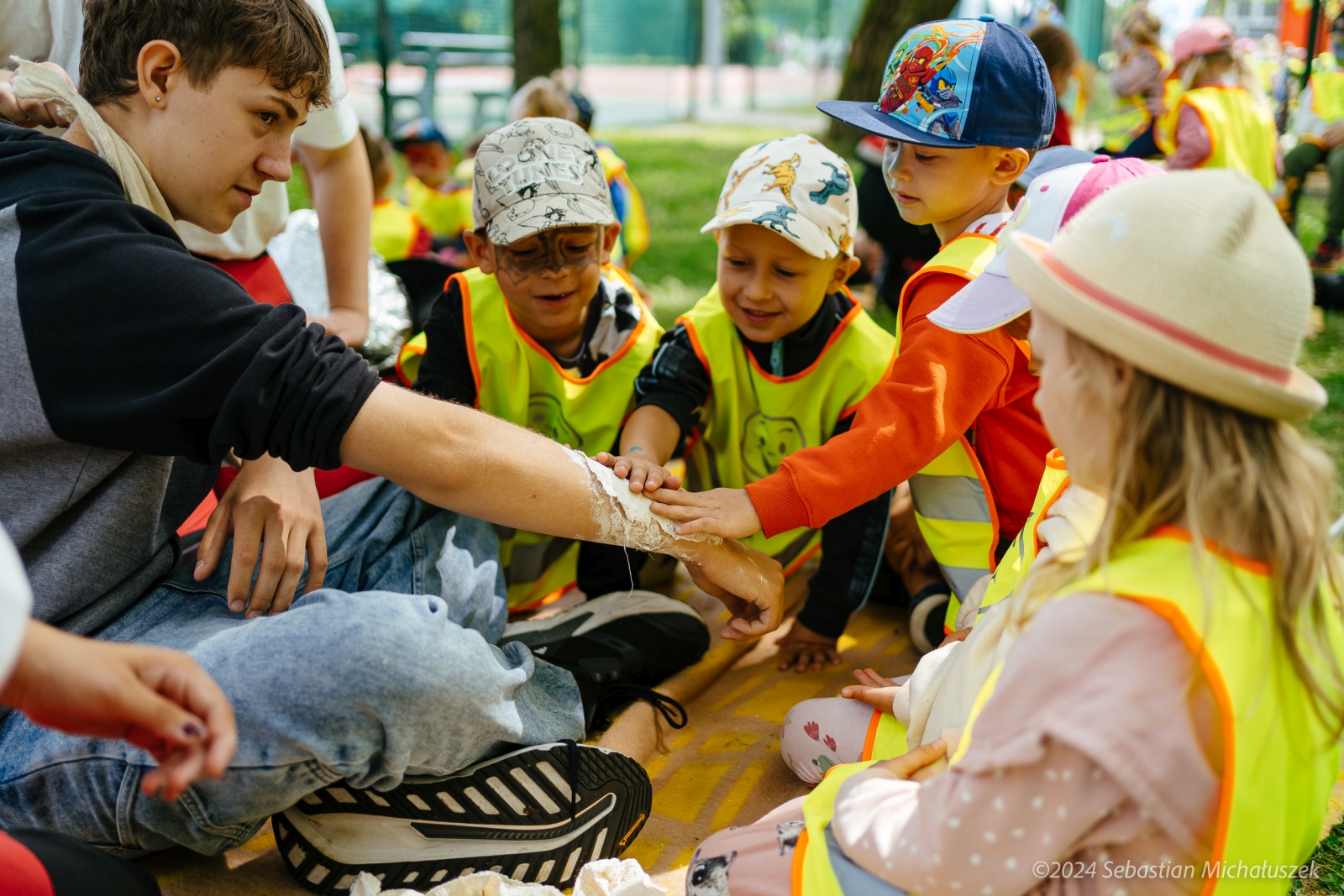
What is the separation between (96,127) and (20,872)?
1.19 m

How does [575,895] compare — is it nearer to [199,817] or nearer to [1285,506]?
[199,817]

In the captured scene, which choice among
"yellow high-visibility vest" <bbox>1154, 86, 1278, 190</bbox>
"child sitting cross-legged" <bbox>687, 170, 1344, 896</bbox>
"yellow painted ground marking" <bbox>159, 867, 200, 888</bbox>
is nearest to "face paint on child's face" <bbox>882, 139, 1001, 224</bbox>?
"child sitting cross-legged" <bbox>687, 170, 1344, 896</bbox>

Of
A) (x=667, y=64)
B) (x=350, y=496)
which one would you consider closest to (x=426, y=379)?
(x=350, y=496)

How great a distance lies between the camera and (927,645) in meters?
2.59

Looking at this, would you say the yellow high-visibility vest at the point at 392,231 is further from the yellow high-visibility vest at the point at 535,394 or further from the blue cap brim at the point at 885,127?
the blue cap brim at the point at 885,127

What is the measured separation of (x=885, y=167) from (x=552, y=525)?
1220mm

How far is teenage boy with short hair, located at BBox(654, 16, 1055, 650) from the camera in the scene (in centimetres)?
212

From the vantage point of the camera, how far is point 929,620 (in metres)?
2.59

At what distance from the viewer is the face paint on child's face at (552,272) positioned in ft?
8.52

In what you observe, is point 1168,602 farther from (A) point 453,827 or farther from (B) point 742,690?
(B) point 742,690

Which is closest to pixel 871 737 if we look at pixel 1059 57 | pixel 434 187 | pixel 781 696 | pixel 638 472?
pixel 781 696

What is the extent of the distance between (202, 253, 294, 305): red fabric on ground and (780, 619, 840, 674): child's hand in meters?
1.50

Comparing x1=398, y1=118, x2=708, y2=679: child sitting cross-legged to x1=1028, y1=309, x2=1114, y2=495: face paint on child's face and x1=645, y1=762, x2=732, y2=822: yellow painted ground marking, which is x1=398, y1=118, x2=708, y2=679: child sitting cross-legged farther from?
x1=1028, y1=309, x2=1114, y2=495: face paint on child's face

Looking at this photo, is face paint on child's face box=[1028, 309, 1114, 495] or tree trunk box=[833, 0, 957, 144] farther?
tree trunk box=[833, 0, 957, 144]
